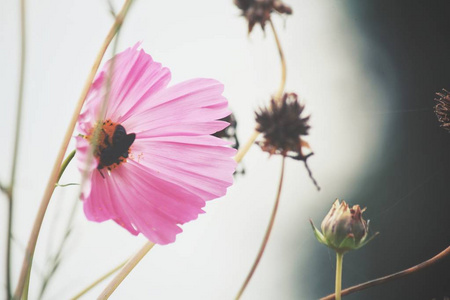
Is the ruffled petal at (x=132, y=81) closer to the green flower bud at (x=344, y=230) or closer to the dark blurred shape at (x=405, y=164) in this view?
the green flower bud at (x=344, y=230)

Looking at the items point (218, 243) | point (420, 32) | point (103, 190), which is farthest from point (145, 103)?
point (420, 32)

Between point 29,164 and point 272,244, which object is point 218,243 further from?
point 29,164

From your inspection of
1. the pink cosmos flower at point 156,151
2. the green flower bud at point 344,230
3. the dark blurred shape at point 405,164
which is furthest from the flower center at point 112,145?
the dark blurred shape at point 405,164

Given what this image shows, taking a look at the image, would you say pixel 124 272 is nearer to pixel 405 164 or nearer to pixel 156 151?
pixel 156 151

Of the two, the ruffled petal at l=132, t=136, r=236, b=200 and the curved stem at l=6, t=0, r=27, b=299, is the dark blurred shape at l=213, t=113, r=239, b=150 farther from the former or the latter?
the curved stem at l=6, t=0, r=27, b=299

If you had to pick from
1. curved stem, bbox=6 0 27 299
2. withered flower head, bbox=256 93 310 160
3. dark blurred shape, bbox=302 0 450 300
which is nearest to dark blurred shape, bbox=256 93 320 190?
withered flower head, bbox=256 93 310 160
